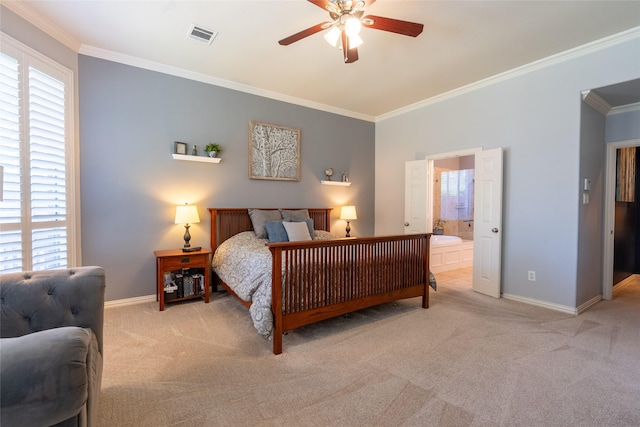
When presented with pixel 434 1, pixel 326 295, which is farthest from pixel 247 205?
pixel 434 1

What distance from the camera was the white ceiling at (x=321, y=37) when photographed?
2.47m

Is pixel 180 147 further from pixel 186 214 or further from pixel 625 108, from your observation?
pixel 625 108

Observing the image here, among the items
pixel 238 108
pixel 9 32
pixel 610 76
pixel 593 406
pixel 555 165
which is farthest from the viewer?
pixel 238 108

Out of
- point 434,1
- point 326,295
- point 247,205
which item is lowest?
point 326,295

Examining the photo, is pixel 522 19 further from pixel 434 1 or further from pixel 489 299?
pixel 489 299

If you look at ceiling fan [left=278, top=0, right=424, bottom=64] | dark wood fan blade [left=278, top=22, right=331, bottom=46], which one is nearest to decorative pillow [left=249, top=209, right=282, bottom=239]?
dark wood fan blade [left=278, top=22, right=331, bottom=46]

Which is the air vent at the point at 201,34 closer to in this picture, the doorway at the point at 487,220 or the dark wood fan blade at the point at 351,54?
the dark wood fan blade at the point at 351,54

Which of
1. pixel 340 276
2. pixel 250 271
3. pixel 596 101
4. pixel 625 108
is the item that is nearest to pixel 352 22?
pixel 340 276

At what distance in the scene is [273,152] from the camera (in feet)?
14.6

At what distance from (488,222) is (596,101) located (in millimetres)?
1807

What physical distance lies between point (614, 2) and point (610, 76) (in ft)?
2.91

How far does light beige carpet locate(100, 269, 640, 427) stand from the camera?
168 cm

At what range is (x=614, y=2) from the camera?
2.38 metres

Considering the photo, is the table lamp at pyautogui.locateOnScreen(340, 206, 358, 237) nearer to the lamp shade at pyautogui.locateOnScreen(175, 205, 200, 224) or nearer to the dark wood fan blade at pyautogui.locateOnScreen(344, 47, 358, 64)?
the lamp shade at pyautogui.locateOnScreen(175, 205, 200, 224)
